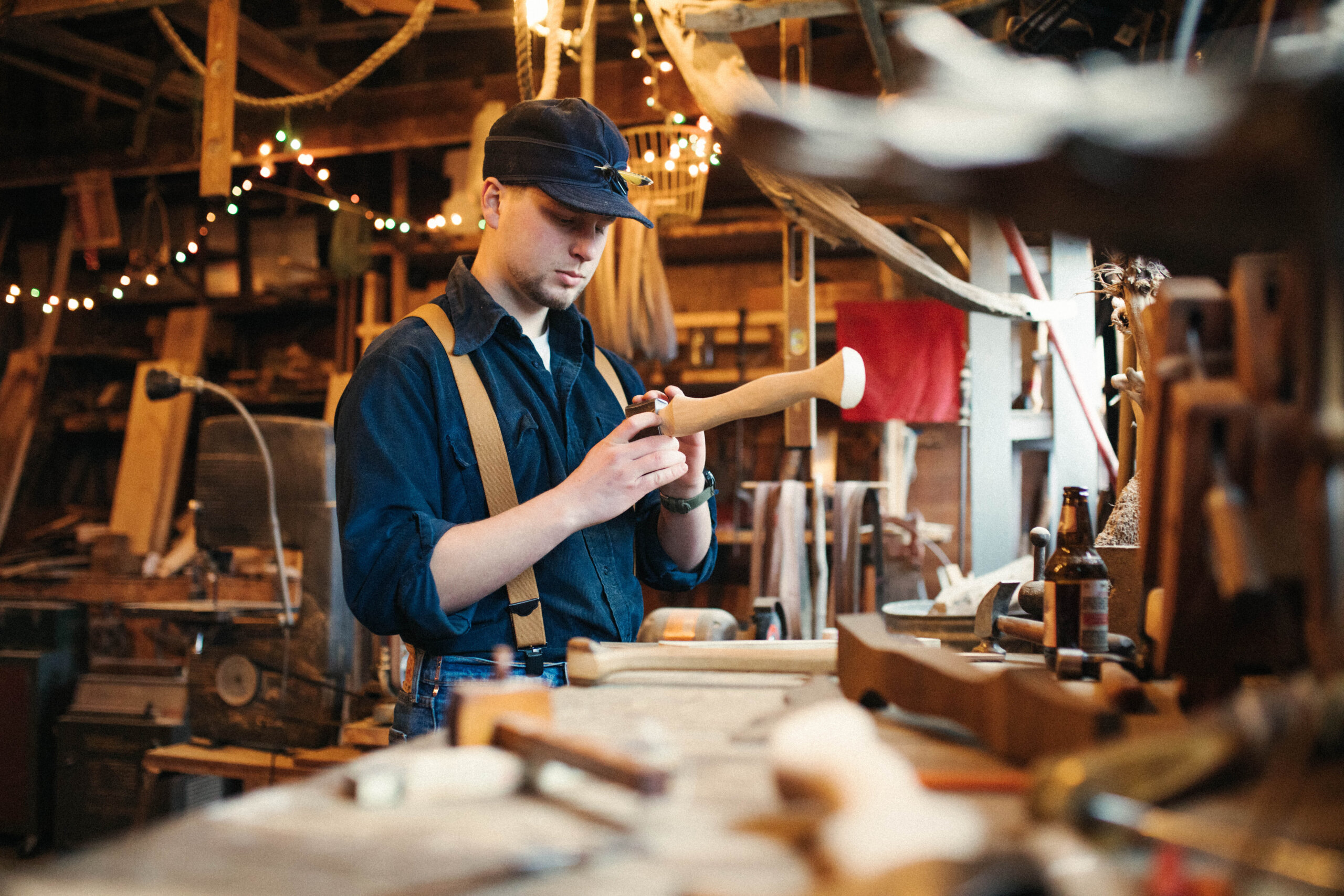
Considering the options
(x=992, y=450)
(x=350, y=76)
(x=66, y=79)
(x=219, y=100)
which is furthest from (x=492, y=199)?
(x=66, y=79)

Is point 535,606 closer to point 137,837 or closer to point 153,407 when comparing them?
point 137,837

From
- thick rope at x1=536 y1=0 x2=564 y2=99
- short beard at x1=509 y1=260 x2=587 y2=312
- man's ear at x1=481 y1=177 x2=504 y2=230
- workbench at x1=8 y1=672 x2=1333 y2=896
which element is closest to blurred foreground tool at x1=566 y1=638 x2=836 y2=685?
workbench at x1=8 y1=672 x2=1333 y2=896

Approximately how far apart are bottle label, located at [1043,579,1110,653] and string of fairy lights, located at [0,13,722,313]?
2007 millimetres

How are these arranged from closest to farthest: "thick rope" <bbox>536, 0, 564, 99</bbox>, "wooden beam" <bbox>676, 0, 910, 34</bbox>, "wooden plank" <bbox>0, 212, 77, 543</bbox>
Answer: "wooden beam" <bbox>676, 0, 910, 34</bbox> → "thick rope" <bbox>536, 0, 564, 99</bbox> → "wooden plank" <bbox>0, 212, 77, 543</bbox>

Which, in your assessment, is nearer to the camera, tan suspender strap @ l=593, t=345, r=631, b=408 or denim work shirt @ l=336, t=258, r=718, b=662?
denim work shirt @ l=336, t=258, r=718, b=662

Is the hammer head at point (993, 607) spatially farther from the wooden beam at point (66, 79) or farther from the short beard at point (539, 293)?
the wooden beam at point (66, 79)

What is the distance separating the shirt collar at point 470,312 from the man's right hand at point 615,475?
1.20 feet

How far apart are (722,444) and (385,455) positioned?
415 cm

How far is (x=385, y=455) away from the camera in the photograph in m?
1.67

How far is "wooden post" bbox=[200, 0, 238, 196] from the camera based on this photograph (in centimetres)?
329

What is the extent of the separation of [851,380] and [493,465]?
751 mm

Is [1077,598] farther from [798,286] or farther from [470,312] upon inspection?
[798,286]

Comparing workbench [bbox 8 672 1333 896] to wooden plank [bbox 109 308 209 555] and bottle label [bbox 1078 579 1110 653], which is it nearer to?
bottle label [bbox 1078 579 1110 653]

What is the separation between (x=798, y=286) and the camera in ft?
13.9
